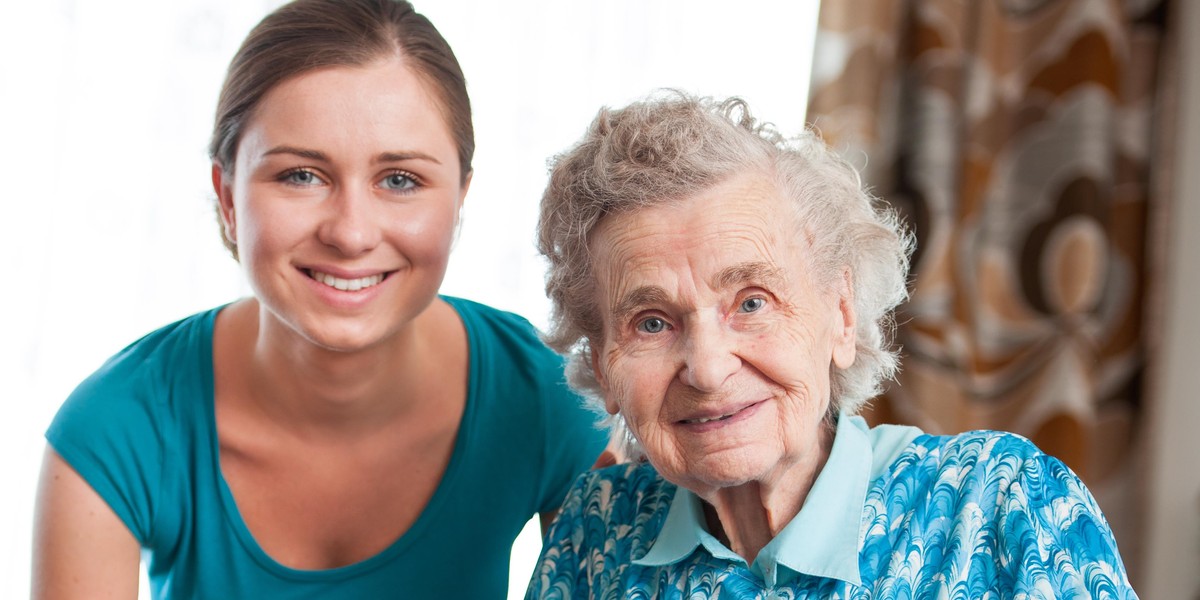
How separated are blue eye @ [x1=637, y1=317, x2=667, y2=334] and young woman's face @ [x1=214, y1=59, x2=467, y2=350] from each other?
418 millimetres

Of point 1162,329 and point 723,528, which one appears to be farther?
point 1162,329

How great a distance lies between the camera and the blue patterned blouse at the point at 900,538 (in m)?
1.26

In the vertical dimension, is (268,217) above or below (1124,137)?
below

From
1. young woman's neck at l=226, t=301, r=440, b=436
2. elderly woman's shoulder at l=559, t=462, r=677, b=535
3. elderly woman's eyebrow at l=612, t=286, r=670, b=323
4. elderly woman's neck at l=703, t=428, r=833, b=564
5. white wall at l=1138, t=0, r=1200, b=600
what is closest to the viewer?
elderly woman's eyebrow at l=612, t=286, r=670, b=323

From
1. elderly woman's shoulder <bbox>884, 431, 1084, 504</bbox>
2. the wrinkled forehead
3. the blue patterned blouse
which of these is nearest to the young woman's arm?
the blue patterned blouse

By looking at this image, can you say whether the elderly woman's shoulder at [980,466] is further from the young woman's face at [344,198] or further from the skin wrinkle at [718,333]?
the young woman's face at [344,198]

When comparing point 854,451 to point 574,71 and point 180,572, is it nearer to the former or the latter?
point 180,572

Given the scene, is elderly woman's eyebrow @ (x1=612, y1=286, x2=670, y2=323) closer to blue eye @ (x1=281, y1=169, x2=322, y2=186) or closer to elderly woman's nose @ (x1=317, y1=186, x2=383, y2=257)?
elderly woman's nose @ (x1=317, y1=186, x2=383, y2=257)

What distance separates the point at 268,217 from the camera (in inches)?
63.2

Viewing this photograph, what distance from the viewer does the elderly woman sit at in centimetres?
131

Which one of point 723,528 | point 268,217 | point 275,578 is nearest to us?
point 723,528

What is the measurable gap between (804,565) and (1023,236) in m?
1.84

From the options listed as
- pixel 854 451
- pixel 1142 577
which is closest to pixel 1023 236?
pixel 1142 577

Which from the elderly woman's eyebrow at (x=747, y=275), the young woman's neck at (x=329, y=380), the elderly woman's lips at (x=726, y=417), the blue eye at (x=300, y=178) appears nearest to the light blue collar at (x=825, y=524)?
the elderly woman's lips at (x=726, y=417)
